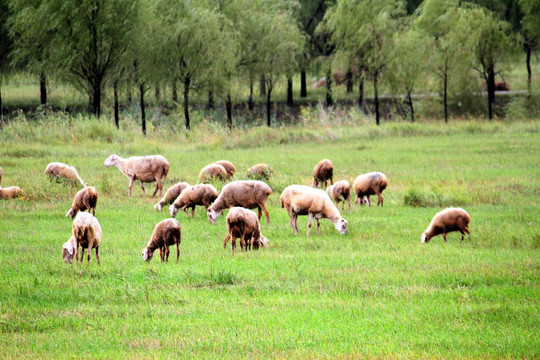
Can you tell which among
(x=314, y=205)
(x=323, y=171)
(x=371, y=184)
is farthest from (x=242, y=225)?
(x=323, y=171)

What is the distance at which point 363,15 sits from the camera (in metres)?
48.6

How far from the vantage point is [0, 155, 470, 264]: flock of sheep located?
11477mm

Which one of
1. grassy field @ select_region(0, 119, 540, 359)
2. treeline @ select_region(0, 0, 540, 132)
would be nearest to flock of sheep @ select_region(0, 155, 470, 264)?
grassy field @ select_region(0, 119, 540, 359)

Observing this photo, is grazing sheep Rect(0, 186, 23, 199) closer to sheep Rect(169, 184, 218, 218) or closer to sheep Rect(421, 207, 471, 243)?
sheep Rect(169, 184, 218, 218)

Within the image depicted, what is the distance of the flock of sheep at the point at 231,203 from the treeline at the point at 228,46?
19.2 metres

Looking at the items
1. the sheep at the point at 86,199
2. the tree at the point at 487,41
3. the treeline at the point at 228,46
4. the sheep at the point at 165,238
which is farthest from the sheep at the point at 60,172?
the tree at the point at 487,41

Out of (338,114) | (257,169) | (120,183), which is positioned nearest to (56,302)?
(257,169)

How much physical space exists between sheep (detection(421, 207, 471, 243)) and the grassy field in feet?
0.83

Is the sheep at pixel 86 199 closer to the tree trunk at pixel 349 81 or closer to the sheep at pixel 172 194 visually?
the sheep at pixel 172 194

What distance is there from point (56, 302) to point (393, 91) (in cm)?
4039

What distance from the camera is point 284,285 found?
34.0 ft

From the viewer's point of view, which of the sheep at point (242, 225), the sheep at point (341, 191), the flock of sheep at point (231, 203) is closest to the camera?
the flock of sheep at point (231, 203)

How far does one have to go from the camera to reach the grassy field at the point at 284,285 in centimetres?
796

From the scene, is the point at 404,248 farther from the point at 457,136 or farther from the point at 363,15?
the point at 363,15
